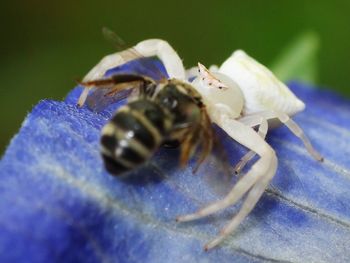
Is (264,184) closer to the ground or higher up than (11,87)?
higher up

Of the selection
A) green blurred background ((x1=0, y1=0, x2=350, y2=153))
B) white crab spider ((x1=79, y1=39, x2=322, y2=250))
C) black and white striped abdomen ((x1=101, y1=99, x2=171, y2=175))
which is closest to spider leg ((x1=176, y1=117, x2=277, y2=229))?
white crab spider ((x1=79, y1=39, x2=322, y2=250))

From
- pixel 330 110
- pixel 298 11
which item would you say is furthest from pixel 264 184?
pixel 298 11

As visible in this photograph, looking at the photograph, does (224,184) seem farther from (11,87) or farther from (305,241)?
(11,87)

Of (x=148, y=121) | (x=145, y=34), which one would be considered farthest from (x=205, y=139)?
(x=145, y=34)

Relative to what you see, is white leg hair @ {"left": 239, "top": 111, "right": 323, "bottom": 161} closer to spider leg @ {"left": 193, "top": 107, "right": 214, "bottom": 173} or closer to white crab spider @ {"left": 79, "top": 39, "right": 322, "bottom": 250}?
white crab spider @ {"left": 79, "top": 39, "right": 322, "bottom": 250}

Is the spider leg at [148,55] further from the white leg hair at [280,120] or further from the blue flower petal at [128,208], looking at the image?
the white leg hair at [280,120]

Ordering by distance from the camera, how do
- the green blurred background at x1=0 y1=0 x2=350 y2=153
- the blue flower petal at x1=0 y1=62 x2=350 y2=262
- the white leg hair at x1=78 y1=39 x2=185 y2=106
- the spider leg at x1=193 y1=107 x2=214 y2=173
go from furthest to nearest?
the green blurred background at x1=0 y1=0 x2=350 y2=153, the white leg hair at x1=78 y1=39 x2=185 y2=106, the spider leg at x1=193 y1=107 x2=214 y2=173, the blue flower petal at x1=0 y1=62 x2=350 y2=262

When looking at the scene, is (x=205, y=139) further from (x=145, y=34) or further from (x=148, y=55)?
(x=145, y=34)
